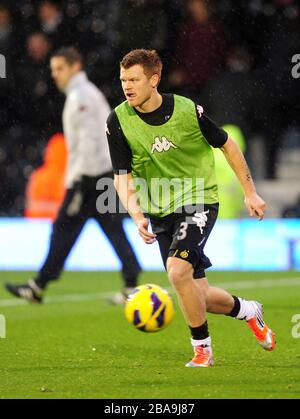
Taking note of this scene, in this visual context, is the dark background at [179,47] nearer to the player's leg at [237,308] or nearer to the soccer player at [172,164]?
the player's leg at [237,308]

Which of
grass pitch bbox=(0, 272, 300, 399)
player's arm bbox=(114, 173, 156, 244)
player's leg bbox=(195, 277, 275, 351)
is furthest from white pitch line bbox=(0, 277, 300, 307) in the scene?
player's arm bbox=(114, 173, 156, 244)

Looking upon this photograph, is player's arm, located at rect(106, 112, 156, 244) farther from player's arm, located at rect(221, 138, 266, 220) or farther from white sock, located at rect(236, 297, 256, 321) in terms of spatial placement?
white sock, located at rect(236, 297, 256, 321)

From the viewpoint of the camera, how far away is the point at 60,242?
12.5 m

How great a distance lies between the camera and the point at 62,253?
12.4 metres

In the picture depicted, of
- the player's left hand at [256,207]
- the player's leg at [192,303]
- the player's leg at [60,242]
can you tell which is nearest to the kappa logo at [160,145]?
the player's left hand at [256,207]

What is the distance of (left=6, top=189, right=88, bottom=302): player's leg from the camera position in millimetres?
12359

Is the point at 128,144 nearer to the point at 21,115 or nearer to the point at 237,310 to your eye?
the point at 237,310

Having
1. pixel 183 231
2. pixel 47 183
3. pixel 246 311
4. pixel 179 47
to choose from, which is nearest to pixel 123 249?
pixel 246 311

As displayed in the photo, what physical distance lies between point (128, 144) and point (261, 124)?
11081mm

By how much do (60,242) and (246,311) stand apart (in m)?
4.20

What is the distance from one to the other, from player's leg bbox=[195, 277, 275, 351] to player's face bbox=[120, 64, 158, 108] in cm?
128

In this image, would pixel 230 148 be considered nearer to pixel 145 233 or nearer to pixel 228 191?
pixel 145 233

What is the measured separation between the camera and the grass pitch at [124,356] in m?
7.20

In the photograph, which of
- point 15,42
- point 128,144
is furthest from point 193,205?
point 15,42
